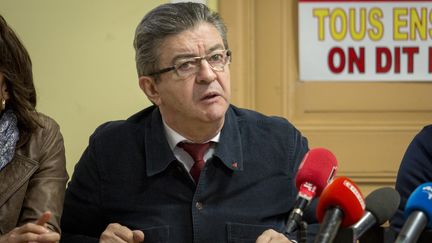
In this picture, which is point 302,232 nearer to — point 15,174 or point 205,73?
point 205,73

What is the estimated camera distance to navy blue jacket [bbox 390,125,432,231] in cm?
226

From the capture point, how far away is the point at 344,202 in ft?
4.09

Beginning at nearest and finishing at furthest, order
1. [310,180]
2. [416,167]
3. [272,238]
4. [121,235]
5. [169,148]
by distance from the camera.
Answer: [310,180], [272,238], [121,235], [169,148], [416,167]

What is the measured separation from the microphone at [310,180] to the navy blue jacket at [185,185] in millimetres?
726

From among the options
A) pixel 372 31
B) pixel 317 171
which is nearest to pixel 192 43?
pixel 317 171

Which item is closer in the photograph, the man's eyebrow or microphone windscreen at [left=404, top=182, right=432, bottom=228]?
microphone windscreen at [left=404, top=182, right=432, bottom=228]

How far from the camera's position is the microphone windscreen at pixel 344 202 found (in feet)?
4.09

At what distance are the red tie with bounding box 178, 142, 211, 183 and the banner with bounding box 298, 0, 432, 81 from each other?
1188 millimetres

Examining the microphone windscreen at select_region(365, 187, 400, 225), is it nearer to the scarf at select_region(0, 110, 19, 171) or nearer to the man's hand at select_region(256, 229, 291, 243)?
the man's hand at select_region(256, 229, 291, 243)

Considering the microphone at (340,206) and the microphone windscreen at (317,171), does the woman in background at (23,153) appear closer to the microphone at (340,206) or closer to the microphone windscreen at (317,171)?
the microphone windscreen at (317,171)

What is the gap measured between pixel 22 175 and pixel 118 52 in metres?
0.97

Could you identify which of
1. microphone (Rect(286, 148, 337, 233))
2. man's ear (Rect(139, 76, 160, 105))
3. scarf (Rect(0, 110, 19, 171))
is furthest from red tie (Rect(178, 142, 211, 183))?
microphone (Rect(286, 148, 337, 233))

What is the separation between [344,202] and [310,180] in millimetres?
121

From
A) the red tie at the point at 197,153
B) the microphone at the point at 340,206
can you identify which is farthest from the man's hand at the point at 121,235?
the microphone at the point at 340,206
